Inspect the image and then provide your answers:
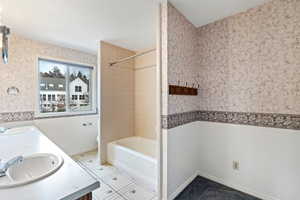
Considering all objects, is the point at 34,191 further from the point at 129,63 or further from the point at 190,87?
the point at 129,63

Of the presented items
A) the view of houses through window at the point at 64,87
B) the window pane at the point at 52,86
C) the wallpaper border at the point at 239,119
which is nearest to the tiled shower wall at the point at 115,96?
the view of houses through window at the point at 64,87

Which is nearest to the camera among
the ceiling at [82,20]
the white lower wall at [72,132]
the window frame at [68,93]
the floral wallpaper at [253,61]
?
the floral wallpaper at [253,61]

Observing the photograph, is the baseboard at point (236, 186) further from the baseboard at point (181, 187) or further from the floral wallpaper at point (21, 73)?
the floral wallpaper at point (21, 73)

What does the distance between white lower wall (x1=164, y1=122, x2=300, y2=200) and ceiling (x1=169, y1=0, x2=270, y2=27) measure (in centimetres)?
153

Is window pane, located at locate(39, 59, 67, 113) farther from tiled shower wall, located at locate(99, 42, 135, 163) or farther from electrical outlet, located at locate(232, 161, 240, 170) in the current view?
electrical outlet, located at locate(232, 161, 240, 170)

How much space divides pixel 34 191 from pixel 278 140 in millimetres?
2248

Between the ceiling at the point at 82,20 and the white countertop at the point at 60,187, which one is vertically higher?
the ceiling at the point at 82,20

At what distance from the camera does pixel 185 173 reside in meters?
1.94

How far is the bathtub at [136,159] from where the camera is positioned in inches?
76.7

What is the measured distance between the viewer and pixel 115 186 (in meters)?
2.00

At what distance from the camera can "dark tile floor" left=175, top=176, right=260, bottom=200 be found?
174cm

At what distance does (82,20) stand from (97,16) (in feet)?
0.86

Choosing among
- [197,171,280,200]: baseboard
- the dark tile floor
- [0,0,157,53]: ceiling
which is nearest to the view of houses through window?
[0,0,157,53]: ceiling

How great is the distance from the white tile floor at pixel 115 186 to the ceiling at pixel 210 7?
2447mm
